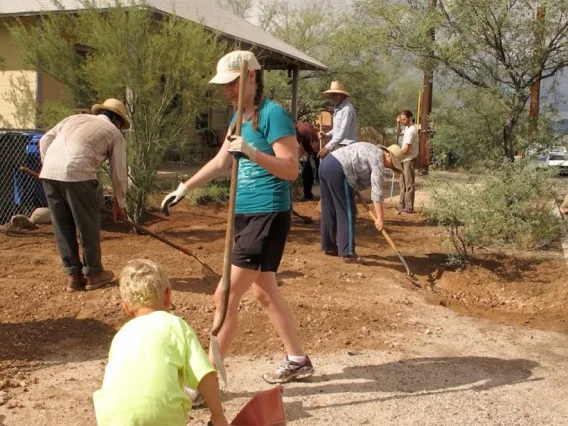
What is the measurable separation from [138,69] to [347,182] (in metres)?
2.99

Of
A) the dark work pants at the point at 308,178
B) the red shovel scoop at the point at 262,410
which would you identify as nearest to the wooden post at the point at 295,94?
the dark work pants at the point at 308,178

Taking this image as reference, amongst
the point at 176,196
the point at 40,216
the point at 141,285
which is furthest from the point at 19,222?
the point at 141,285

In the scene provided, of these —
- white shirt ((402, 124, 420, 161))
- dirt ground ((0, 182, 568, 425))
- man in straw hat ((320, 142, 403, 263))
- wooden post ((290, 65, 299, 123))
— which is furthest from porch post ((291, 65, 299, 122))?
man in straw hat ((320, 142, 403, 263))

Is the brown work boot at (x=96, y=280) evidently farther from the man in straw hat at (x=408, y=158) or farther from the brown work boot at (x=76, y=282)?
the man in straw hat at (x=408, y=158)

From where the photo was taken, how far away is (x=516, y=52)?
9.51 m

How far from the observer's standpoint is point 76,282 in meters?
5.77

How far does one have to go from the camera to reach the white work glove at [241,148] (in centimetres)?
339

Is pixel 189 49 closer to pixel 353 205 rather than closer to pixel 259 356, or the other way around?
pixel 353 205

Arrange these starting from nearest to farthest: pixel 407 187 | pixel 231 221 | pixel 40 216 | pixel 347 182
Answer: pixel 231 221 → pixel 347 182 → pixel 40 216 → pixel 407 187

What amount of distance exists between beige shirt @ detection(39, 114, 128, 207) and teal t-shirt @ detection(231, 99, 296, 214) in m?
2.25

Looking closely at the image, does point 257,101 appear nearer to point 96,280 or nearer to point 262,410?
point 262,410

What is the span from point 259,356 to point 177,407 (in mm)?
2165

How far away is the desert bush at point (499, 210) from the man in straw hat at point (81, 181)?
12.1 ft

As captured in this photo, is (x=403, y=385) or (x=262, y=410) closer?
(x=262, y=410)
